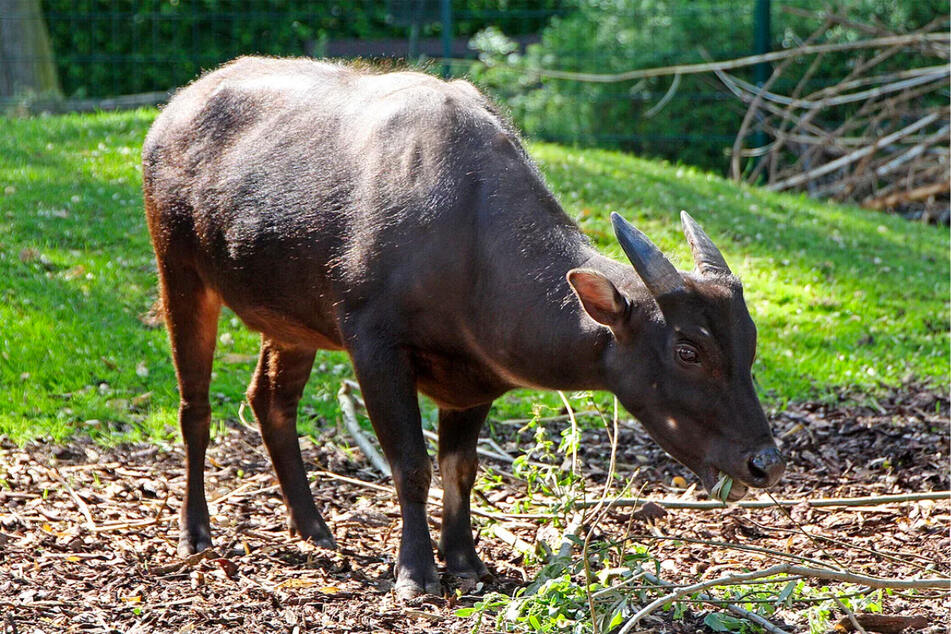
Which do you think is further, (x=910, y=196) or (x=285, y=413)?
(x=910, y=196)

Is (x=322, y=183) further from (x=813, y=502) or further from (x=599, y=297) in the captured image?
(x=813, y=502)

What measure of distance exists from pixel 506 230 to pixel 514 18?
12332mm

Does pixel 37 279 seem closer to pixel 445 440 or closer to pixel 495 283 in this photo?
pixel 445 440

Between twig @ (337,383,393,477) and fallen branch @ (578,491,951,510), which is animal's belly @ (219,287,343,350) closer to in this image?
twig @ (337,383,393,477)

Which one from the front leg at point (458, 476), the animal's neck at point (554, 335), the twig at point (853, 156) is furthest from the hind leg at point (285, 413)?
the twig at point (853, 156)

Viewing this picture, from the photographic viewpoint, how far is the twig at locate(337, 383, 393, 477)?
6.03 metres

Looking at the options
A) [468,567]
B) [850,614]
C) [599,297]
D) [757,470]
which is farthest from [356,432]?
[850,614]

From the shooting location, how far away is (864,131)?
1268 centimetres

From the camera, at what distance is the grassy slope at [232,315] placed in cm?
687

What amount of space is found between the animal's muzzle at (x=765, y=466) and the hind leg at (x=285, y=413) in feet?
6.69

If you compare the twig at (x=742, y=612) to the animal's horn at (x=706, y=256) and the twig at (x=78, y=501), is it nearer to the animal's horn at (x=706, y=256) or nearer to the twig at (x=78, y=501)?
the animal's horn at (x=706, y=256)

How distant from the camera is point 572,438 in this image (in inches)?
190

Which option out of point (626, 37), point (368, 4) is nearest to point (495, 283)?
point (626, 37)

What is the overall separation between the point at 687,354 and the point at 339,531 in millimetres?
2069
